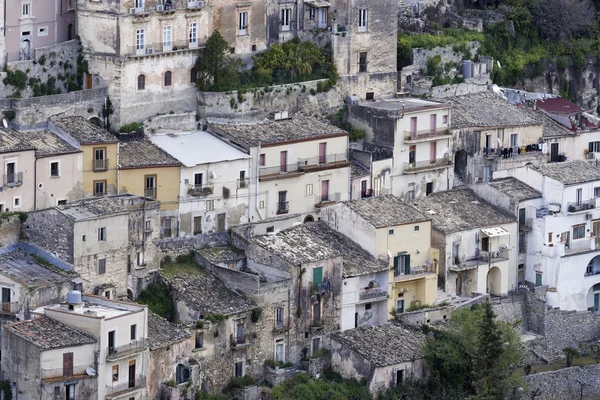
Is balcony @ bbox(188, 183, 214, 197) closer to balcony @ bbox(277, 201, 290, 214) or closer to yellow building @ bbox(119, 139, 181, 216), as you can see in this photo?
yellow building @ bbox(119, 139, 181, 216)

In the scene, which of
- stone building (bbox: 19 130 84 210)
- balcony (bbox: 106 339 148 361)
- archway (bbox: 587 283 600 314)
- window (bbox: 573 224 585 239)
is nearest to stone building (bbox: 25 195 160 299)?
stone building (bbox: 19 130 84 210)

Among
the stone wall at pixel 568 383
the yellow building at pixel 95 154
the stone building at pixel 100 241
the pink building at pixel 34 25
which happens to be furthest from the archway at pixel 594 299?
the pink building at pixel 34 25

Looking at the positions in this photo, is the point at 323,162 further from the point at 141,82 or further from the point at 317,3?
the point at 317,3

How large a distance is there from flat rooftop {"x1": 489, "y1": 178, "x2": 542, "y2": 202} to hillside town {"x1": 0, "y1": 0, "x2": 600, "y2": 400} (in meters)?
0.18

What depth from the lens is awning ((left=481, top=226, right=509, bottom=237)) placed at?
115 meters

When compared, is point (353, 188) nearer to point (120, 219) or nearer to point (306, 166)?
point (306, 166)

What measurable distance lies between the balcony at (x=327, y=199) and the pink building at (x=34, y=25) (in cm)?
1425

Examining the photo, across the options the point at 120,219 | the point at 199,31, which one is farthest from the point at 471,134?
the point at 120,219

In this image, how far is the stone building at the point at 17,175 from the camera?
10319 cm

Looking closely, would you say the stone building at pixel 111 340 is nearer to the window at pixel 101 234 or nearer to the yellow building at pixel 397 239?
the window at pixel 101 234

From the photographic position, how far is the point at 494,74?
130 metres

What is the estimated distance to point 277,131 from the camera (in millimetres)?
113688

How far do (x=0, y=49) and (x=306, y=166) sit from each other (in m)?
15.7

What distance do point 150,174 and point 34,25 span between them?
31.9ft
